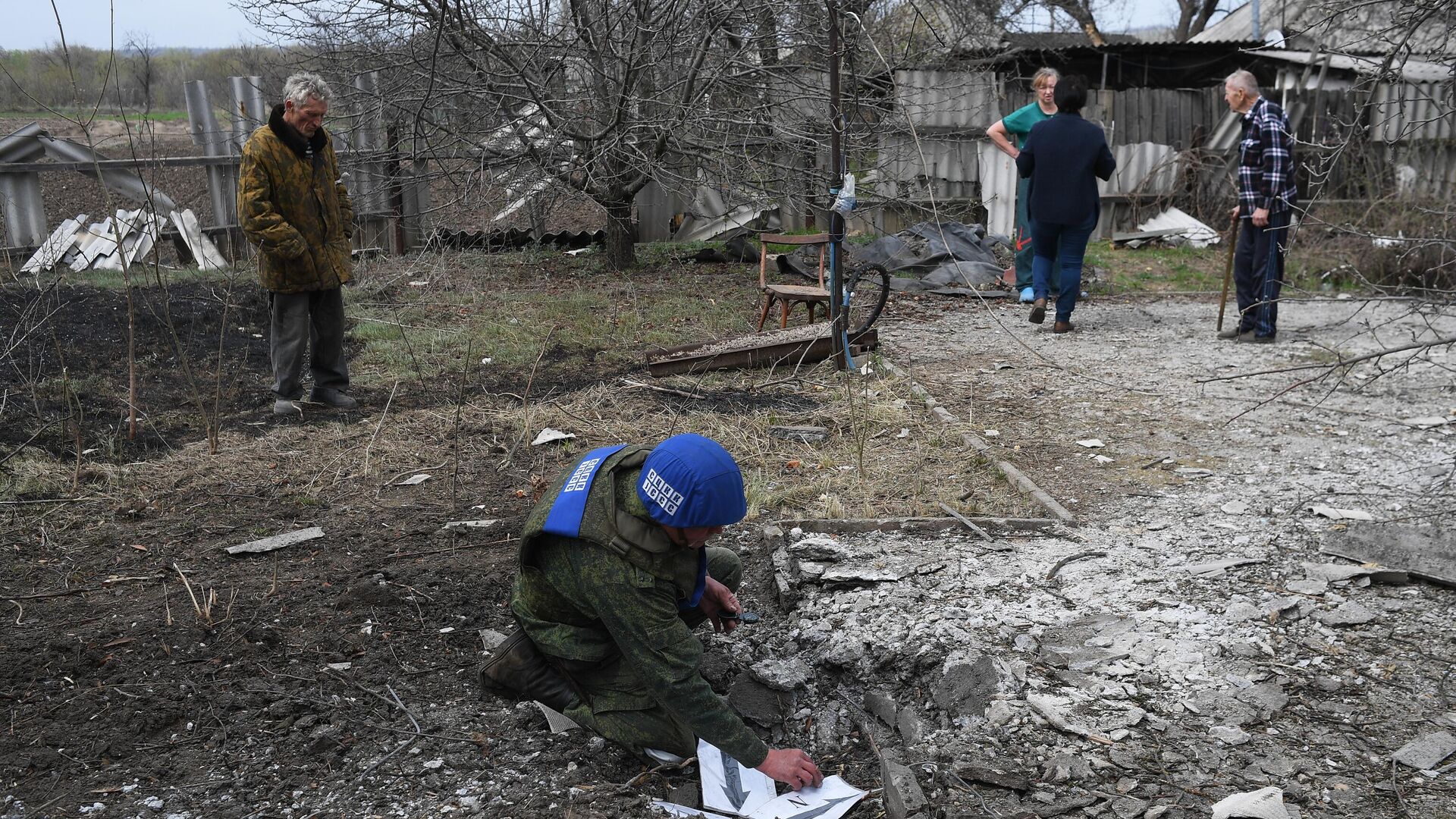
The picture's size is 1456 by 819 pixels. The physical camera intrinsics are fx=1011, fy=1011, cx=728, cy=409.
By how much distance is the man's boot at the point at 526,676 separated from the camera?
2.93 m

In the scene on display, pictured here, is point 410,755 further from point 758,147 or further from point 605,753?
point 758,147

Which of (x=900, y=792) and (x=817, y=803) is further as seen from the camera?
(x=817, y=803)

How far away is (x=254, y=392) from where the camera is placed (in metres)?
6.44

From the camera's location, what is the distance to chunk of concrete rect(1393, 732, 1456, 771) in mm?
2617

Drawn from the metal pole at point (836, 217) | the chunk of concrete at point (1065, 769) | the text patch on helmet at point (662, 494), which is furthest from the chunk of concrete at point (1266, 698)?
the metal pole at point (836, 217)

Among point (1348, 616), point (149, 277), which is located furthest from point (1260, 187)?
point (149, 277)

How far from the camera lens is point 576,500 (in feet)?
8.56

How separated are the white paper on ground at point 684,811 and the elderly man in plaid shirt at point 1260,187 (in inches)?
215

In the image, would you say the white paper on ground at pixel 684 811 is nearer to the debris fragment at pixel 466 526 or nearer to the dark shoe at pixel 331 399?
the debris fragment at pixel 466 526

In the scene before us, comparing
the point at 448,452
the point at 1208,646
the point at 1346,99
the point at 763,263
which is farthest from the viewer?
the point at 1346,99

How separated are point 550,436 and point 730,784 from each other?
2947 millimetres

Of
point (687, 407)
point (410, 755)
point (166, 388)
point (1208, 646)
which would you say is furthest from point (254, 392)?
point (1208, 646)

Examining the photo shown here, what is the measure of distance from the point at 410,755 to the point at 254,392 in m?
4.36

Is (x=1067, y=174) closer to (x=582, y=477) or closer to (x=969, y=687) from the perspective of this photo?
(x=969, y=687)
